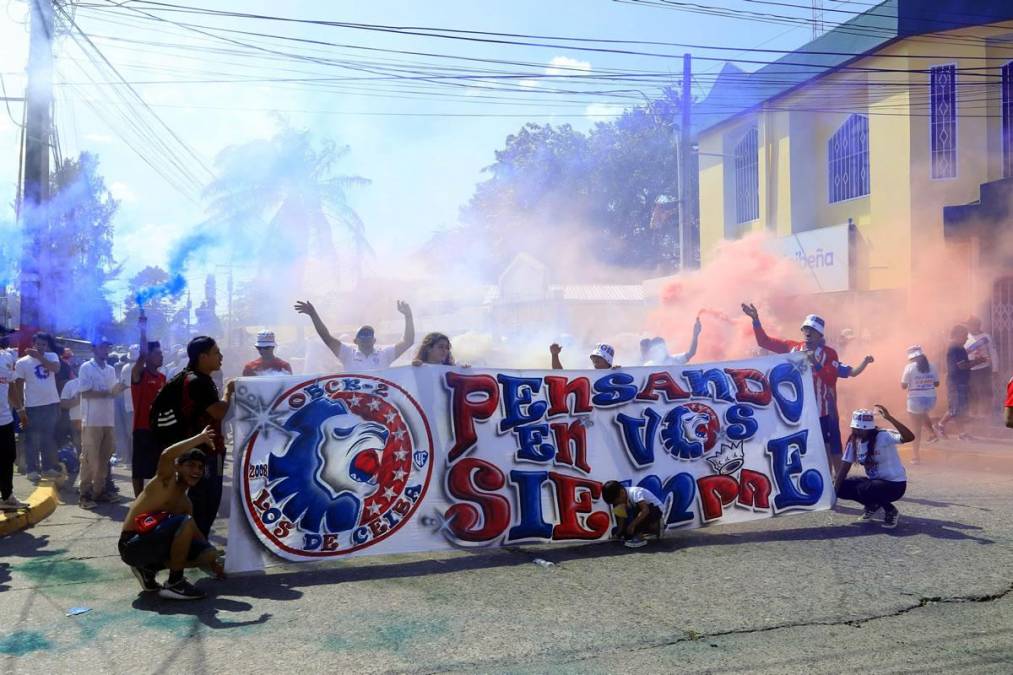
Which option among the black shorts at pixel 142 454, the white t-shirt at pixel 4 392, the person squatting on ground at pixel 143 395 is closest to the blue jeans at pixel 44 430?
the white t-shirt at pixel 4 392

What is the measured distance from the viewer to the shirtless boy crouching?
213 inches

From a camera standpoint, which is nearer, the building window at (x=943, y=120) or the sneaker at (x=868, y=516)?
the sneaker at (x=868, y=516)

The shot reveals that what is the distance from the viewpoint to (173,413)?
19.9ft

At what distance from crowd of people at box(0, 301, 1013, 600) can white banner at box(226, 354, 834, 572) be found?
27 cm

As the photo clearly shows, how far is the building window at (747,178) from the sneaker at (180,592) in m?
20.1

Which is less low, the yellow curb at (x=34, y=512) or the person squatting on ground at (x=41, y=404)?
the person squatting on ground at (x=41, y=404)

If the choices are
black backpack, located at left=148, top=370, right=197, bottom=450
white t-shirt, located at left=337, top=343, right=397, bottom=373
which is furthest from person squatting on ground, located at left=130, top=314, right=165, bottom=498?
black backpack, located at left=148, top=370, right=197, bottom=450

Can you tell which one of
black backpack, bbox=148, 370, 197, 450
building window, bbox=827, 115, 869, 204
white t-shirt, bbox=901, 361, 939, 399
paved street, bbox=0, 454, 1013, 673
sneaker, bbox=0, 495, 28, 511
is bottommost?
paved street, bbox=0, 454, 1013, 673

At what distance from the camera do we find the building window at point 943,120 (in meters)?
16.9

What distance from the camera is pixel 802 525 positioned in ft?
23.9

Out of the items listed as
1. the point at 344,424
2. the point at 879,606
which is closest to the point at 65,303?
the point at 344,424

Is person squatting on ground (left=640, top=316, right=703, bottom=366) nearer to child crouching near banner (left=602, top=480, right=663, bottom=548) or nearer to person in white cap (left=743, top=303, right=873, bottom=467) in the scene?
person in white cap (left=743, top=303, right=873, bottom=467)

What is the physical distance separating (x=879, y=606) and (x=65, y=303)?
765 inches

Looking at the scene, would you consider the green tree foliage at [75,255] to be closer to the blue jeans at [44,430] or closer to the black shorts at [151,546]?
the blue jeans at [44,430]
